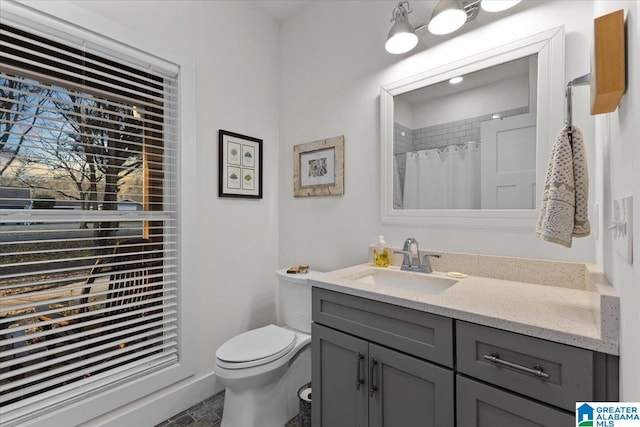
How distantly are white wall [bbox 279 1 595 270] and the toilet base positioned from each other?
0.77 m

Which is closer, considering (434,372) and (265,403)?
(434,372)

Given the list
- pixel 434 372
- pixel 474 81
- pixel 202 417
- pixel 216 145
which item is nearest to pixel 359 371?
pixel 434 372

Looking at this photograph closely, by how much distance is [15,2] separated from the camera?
1.25 m

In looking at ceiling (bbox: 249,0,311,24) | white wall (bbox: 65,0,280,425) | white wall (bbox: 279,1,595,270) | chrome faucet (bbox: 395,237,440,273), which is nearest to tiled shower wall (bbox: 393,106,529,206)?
white wall (bbox: 279,1,595,270)

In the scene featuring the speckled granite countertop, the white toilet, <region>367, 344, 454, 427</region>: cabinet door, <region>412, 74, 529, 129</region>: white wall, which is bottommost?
Result: the white toilet

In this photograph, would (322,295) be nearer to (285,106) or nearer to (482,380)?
(482,380)

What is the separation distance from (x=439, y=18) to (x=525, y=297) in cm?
133

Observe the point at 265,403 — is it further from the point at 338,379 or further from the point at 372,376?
the point at 372,376

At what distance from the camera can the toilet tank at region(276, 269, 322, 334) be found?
1846mm

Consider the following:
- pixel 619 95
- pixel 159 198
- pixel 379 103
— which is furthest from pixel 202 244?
pixel 619 95

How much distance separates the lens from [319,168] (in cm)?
213

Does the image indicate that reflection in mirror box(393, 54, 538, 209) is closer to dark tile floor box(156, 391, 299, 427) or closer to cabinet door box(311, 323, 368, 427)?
cabinet door box(311, 323, 368, 427)

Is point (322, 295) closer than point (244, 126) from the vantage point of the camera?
Yes

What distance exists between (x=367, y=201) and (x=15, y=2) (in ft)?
6.28
